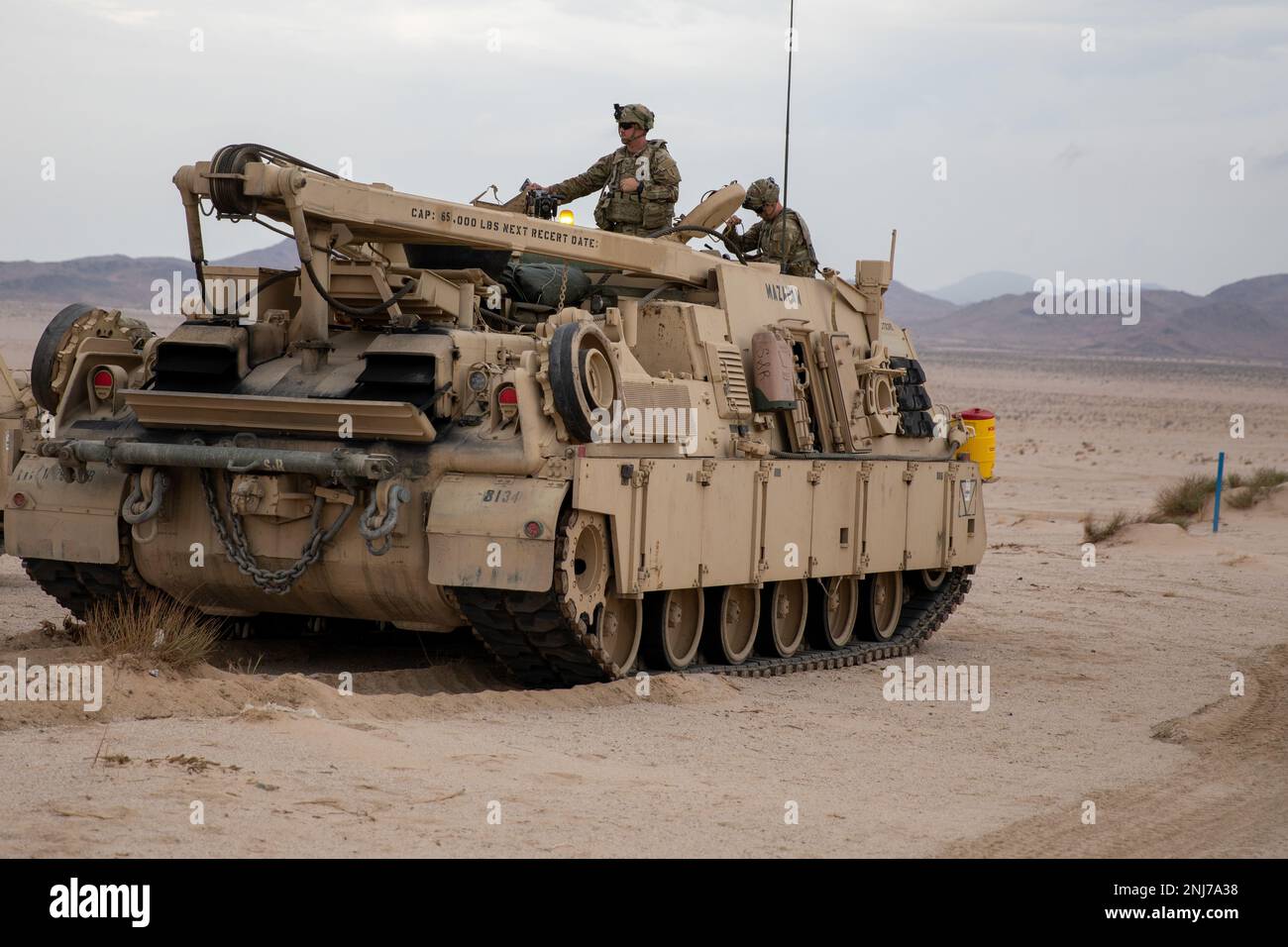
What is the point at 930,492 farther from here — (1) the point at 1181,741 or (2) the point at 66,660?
(2) the point at 66,660

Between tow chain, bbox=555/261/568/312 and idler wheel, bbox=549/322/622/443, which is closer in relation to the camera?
idler wheel, bbox=549/322/622/443

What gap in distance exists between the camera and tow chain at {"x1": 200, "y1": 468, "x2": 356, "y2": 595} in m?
11.5

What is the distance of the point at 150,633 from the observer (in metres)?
10.8

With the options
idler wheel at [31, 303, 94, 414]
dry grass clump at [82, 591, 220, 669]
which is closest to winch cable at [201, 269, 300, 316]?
idler wheel at [31, 303, 94, 414]

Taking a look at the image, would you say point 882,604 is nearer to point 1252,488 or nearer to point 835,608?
point 835,608

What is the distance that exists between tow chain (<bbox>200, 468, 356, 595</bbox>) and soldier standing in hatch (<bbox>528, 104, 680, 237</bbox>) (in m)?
4.70

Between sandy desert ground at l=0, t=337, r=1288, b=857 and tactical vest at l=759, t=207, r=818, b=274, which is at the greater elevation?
tactical vest at l=759, t=207, r=818, b=274

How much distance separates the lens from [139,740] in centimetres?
Answer: 867

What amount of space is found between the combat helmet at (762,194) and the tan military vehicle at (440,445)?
7.02 ft

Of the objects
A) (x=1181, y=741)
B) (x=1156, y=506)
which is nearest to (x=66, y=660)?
(x=1181, y=741)

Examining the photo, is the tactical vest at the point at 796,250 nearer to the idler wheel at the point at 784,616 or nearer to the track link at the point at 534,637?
the idler wheel at the point at 784,616

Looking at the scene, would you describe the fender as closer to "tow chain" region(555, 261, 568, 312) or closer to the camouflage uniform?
"tow chain" region(555, 261, 568, 312)

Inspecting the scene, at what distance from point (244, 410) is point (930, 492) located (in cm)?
680

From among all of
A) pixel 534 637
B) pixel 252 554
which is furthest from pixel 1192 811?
pixel 252 554
